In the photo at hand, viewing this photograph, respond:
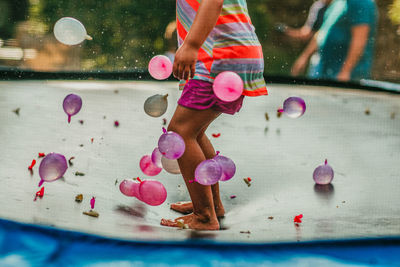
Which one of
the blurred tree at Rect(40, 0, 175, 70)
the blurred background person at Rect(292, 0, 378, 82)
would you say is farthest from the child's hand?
the blurred background person at Rect(292, 0, 378, 82)

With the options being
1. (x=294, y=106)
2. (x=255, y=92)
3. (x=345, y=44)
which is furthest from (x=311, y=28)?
(x=255, y=92)

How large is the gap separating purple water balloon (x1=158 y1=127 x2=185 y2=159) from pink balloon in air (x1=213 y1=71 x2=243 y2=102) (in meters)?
0.13

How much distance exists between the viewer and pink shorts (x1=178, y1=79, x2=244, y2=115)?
42.8 inches

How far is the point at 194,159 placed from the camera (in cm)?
110

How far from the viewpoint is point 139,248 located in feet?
3.01

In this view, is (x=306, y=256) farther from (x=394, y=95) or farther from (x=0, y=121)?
(x=394, y=95)

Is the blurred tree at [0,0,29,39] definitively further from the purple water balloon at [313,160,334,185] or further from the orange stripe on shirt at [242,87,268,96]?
the orange stripe on shirt at [242,87,268,96]

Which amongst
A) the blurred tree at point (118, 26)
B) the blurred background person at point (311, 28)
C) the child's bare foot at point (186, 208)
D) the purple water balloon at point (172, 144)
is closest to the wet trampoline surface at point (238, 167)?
the child's bare foot at point (186, 208)

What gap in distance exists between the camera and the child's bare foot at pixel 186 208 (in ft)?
4.05

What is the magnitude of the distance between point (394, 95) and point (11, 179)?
3.26m

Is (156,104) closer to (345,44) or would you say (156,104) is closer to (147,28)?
(147,28)

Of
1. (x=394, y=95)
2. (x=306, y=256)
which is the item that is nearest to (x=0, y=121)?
(x=306, y=256)

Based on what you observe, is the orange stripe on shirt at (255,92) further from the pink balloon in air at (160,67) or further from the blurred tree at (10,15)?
the blurred tree at (10,15)

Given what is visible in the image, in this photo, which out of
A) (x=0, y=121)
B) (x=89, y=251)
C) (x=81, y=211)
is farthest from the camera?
(x=0, y=121)
